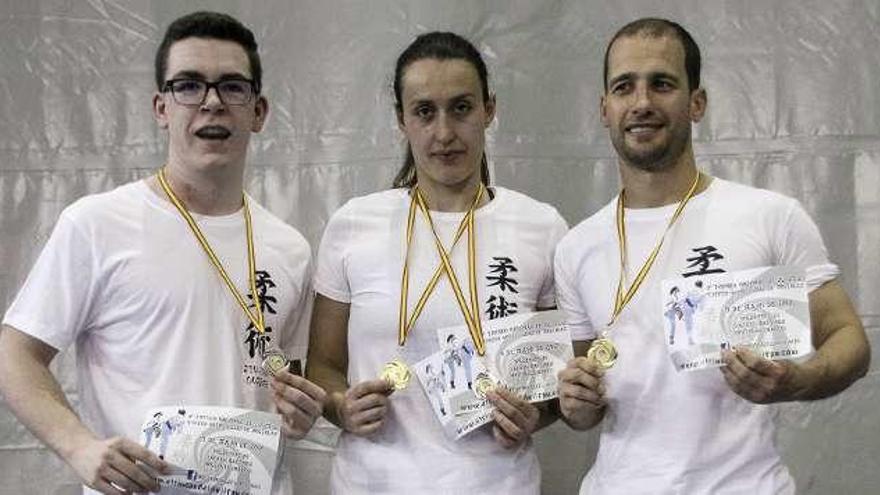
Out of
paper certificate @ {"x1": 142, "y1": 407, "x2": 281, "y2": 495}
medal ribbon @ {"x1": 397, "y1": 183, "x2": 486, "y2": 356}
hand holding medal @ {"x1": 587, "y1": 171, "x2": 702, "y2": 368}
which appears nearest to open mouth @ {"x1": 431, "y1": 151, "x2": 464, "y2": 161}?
medal ribbon @ {"x1": 397, "y1": 183, "x2": 486, "y2": 356}

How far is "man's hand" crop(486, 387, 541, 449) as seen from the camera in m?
1.99

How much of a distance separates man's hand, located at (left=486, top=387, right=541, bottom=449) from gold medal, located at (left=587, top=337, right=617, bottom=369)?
0.15 meters

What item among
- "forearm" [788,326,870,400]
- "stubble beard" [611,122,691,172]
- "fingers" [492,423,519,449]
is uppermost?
"stubble beard" [611,122,691,172]

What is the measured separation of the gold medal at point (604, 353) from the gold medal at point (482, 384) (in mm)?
Result: 176

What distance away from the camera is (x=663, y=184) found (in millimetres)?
2070

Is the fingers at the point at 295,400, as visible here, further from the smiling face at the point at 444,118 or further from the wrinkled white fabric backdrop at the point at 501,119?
the wrinkled white fabric backdrop at the point at 501,119

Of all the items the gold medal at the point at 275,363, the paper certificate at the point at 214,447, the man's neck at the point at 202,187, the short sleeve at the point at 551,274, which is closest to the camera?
the paper certificate at the point at 214,447

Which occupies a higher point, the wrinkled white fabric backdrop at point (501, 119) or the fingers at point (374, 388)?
the wrinkled white fabric backdrop at point (501, 119)

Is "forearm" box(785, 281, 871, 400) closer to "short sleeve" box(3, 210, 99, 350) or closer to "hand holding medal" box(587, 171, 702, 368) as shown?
"hand holding medal" box(587, 171, 702, 368)

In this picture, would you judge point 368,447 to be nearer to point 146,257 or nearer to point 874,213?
point 146,257

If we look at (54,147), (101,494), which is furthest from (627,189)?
(54,147)

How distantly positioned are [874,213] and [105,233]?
168 cm

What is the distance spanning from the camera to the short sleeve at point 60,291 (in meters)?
1.95

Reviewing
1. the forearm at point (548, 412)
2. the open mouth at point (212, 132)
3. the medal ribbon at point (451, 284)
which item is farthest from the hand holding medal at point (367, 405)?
the open mouth at point (212, 132)
